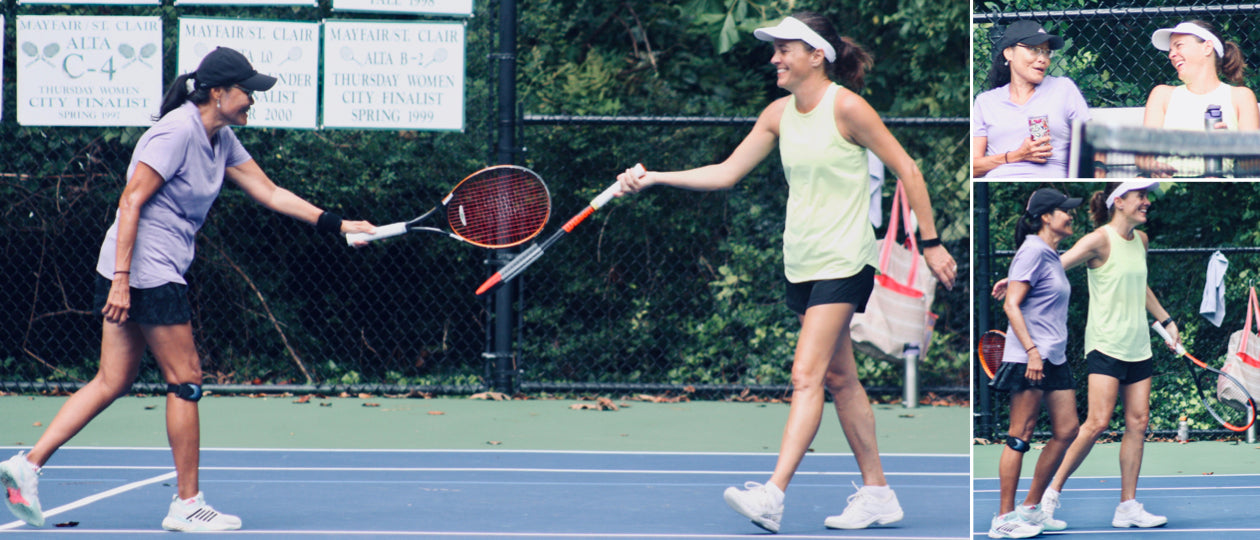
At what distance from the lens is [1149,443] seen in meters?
2.35

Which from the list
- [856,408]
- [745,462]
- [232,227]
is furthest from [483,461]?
[232,227]

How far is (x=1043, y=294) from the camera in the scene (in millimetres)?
2252

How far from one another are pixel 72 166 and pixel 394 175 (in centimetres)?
198

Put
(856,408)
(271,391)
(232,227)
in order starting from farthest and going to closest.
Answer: (232,227) < (271,391) < (856,408)

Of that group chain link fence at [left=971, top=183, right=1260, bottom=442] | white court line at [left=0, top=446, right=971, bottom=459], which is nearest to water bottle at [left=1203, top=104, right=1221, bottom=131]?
chain link fence at [left=971, top=183, right=1260, bottom=442]

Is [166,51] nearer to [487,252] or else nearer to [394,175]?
[394,175]

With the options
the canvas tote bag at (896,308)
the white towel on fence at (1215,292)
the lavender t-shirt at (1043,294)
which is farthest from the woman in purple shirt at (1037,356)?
the canvas tote bag at (896,308)

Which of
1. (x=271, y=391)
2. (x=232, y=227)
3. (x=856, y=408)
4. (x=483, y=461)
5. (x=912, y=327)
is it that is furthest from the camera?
(x=232, y=227)

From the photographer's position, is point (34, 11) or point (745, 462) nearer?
point (745, 462)

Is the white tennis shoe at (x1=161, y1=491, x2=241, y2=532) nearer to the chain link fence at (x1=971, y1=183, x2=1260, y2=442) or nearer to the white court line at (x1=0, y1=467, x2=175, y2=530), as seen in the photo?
the white court line at (x1=0, y1=467, x2=175, y2=530)

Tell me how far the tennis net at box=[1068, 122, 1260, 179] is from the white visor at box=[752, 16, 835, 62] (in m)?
2.11

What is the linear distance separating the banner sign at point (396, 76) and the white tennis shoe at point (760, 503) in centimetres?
407

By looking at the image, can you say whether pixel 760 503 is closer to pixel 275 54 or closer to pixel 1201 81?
pixel 1201 81

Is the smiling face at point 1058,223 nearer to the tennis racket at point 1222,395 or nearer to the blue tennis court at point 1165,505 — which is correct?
the tennis racket at point 1222,395
